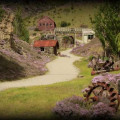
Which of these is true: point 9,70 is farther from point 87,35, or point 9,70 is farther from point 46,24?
point 46,24

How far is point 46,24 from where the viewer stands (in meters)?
105

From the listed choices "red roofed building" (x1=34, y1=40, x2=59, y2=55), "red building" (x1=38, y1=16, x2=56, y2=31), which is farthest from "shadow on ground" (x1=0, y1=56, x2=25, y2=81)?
"red building" (x1=38, y1=16, x2=56, y2=31)

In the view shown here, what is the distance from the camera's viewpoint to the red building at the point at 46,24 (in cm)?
10362

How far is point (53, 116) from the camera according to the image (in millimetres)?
9422

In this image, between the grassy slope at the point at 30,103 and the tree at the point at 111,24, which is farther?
the tree at the point at 111,24

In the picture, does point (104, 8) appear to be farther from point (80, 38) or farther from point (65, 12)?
point (65, 12)

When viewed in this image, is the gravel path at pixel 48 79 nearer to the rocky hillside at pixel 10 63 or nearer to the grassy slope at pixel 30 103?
the rocky hillside at pixel 10 63

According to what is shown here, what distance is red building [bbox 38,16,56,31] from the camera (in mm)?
103625

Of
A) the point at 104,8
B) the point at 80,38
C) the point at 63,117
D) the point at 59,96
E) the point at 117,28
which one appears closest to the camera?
the point at 63,117

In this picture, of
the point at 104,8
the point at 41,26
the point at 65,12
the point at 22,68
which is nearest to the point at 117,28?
the point at 104,8

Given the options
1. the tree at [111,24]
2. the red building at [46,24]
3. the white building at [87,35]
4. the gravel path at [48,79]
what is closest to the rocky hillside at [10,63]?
the gravel path at [48,79]

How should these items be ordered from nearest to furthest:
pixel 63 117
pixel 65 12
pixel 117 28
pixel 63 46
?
pixel 63 117, pixel 117 28, pixel 63 46, pixel 65 12

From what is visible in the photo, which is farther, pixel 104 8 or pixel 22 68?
pixel 104 8

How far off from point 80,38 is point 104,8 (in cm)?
5075
